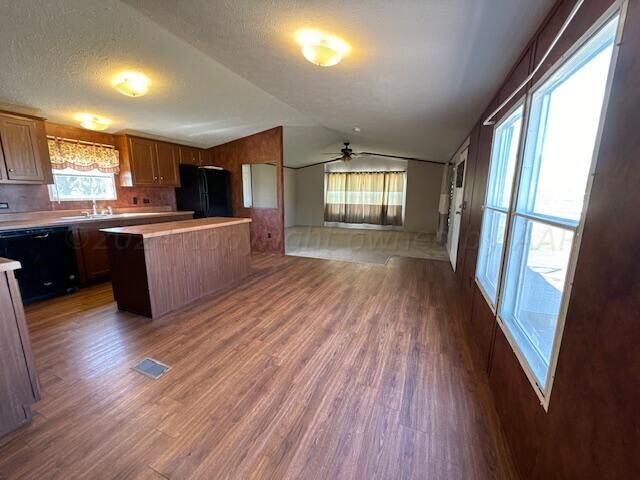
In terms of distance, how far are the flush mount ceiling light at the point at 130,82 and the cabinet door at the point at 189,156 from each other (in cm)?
248

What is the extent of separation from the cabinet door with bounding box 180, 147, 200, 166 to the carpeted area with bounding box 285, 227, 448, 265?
2703 mm

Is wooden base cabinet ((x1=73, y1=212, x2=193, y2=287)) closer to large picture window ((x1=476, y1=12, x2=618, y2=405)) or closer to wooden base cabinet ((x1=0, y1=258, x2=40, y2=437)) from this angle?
wooden base cabinet ((x1=0, y1=258, x2=40, y2=437))

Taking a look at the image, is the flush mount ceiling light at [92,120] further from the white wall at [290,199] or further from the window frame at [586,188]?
the white wall at [290,199]

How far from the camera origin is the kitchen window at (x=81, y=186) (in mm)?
3650

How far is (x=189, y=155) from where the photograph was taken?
5.24 m

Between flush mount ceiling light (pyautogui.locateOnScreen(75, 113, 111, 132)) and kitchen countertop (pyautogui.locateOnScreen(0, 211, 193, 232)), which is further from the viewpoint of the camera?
flush mount ceiling light (pyautogui.locateOnScreen(75, 113, 111, 132))

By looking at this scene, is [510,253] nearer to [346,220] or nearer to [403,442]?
[403,442]

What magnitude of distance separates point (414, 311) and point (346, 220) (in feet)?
21.9

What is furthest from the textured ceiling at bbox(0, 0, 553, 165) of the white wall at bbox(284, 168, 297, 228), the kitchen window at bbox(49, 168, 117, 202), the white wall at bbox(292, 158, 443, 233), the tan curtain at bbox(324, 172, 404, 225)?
the white wall at bbox(284, 168, 297, 228)

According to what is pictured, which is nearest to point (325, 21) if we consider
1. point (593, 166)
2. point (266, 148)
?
point (593, 166)

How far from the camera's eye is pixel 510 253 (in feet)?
5.51

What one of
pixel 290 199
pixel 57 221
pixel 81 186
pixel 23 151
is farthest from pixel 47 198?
pixel 290 199

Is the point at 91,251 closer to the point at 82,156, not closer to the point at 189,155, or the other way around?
the point at 82,156

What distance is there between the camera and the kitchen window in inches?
144
